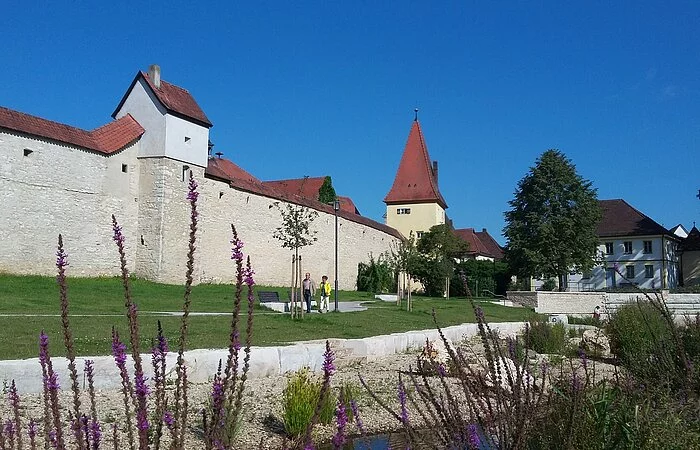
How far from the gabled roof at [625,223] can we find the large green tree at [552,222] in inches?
545

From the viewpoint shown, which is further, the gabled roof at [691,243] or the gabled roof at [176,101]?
the gabled roof at [691,243]

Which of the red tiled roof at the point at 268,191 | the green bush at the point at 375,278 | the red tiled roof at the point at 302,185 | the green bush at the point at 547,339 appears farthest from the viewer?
the red tiled roof at the point at 302,185

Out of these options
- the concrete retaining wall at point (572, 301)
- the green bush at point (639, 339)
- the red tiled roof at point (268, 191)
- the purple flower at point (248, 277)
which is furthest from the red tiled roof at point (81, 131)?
the purple flower at point (248, 277)

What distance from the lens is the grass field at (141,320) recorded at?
10.7 m

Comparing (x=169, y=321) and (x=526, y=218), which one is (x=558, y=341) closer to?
(x=169, y=321)

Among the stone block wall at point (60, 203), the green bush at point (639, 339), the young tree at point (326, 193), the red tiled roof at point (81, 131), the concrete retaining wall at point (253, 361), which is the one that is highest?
the young tree at point (326, 193)

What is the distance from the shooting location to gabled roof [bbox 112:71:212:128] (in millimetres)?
30359

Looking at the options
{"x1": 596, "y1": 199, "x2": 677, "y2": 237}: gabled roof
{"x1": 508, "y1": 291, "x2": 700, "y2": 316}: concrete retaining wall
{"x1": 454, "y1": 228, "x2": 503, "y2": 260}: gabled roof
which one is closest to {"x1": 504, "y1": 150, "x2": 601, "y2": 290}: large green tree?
{"x1": 508, "y1": 291, "x2": 700, "y2": 316}: concrete retaining wall

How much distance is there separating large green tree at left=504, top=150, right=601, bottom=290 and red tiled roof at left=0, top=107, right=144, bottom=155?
26.3 m

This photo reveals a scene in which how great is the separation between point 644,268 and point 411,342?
51072mm

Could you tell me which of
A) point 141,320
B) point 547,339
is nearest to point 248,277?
point 547,339

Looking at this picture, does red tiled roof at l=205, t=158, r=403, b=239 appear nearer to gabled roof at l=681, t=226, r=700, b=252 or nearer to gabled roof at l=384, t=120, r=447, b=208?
gabled roof at l=384, t=120, r=447, b=208

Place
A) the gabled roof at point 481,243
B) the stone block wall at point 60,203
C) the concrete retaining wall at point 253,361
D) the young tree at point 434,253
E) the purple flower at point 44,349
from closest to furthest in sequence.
Answer: 1. the purple flower at point 44,349
2. the concrete retaining wall at point 253,361
3. the stone block wall at point 60,203
4. the young tree at point 434,253
5. the gabled roof at point 481,243

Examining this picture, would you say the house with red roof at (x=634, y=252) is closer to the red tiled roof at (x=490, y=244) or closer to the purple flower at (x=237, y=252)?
the red tiled roof at (x=490, y=244)
